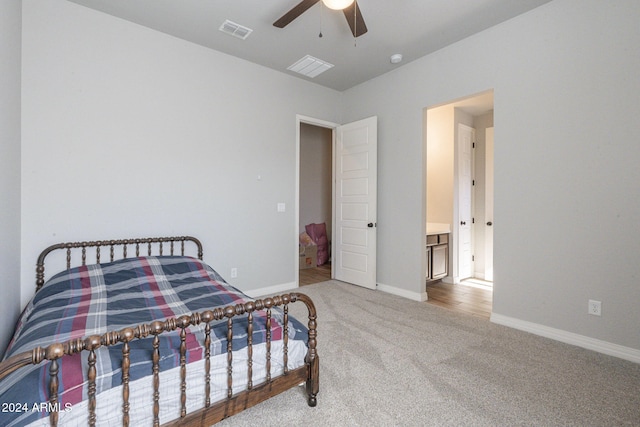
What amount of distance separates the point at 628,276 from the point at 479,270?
269cm

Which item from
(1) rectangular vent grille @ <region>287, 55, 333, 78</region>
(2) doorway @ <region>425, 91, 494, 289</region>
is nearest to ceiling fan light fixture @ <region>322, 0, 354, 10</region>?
(1) rectangular vent grille @ <region>287, 55, 333, 78</region>

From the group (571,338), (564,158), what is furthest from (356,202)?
(571,338)

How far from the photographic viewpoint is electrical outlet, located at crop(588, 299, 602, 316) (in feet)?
8.04

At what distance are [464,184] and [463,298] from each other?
6.36 feet

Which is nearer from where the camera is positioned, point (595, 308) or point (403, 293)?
point (595, 308)

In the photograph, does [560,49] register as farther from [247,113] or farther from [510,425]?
[247,113]

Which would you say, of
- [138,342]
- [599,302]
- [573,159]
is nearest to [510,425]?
[599,302]

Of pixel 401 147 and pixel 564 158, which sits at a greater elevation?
pixel 401 147

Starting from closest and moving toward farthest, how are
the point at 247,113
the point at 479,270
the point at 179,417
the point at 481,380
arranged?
the point at 179,417, the point at 481,380, the point at 247,113, the point at 479,270

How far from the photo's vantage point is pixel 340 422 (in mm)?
1639

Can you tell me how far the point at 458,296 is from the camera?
3.96 meters

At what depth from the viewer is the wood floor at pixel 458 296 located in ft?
11.3

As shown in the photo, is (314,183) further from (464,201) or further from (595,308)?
(595,308)

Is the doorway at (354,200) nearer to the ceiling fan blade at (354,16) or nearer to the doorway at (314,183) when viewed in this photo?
the doorway at (314,183)
